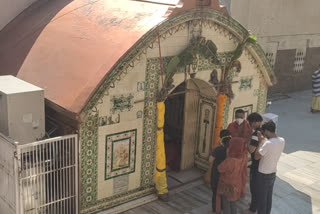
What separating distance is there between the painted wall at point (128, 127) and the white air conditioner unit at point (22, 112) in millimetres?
759

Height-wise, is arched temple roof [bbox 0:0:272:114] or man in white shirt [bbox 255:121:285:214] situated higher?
arched temple roof [bbox 0:0:272:114]

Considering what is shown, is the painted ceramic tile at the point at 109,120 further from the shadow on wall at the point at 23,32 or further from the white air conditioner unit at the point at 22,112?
the shadow on wall at the point at 23,32

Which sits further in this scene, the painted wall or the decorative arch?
the painted wall

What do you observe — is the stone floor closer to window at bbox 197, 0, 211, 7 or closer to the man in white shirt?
the man in white shirt

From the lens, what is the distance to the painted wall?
244 inches

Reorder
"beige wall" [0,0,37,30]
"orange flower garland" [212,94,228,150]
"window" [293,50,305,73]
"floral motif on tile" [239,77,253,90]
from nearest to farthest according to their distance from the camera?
"orange flower garland" [212,94,228,150] < "floral motif on tile" [239,77,253,90] < "beige wall" [0,0,37,30] < "window" [293,50,305,73]

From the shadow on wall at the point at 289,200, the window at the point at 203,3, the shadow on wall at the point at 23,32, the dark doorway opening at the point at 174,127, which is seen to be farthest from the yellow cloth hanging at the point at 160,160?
the shadow on wall at the point at 23,32

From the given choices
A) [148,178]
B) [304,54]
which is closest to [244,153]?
[148,178]

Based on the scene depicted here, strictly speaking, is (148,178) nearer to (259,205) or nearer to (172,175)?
(172,175)

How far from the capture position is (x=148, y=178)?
23.6 feet

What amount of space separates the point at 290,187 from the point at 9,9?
7.73 meters

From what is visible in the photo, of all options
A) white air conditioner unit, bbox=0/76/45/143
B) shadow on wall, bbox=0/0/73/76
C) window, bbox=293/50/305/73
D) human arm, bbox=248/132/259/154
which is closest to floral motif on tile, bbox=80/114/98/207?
white air conditioner unit, bbox=0/76/45/143

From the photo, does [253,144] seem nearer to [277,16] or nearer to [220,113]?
[220,113]

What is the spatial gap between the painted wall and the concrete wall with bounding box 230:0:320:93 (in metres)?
8.24
